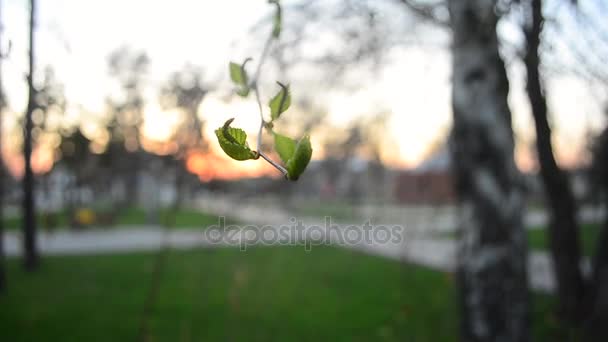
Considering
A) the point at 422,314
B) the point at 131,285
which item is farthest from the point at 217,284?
the point at 422,314

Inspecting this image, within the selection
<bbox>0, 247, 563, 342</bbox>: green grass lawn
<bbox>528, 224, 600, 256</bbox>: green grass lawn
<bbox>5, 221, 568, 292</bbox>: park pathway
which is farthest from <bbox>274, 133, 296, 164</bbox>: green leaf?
<bbox>528, 224, 600, 256</bbox>: green grass lawn

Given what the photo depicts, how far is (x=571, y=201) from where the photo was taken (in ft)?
18.5

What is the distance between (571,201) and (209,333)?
455 centimetres

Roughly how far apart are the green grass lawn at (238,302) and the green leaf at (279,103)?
14.2 feet

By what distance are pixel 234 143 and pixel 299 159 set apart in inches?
3.1

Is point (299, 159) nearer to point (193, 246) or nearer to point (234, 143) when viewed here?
point (234, 143)

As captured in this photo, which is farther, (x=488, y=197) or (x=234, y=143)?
(x=488, y=197)

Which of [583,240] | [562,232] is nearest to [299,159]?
[562,232]

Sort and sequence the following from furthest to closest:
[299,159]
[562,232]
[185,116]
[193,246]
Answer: [193,246], [562,232], [185,116], [299,159]

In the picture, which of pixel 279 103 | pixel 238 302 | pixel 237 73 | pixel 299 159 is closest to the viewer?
pixel 299 159

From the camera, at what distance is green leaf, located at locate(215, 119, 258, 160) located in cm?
52

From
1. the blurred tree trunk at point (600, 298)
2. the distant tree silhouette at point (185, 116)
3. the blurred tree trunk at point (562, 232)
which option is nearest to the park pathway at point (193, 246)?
the blurred tree trunk at point (562, 232)

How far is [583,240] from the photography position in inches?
511

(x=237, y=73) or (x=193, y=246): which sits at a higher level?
(x=237, y=73)
